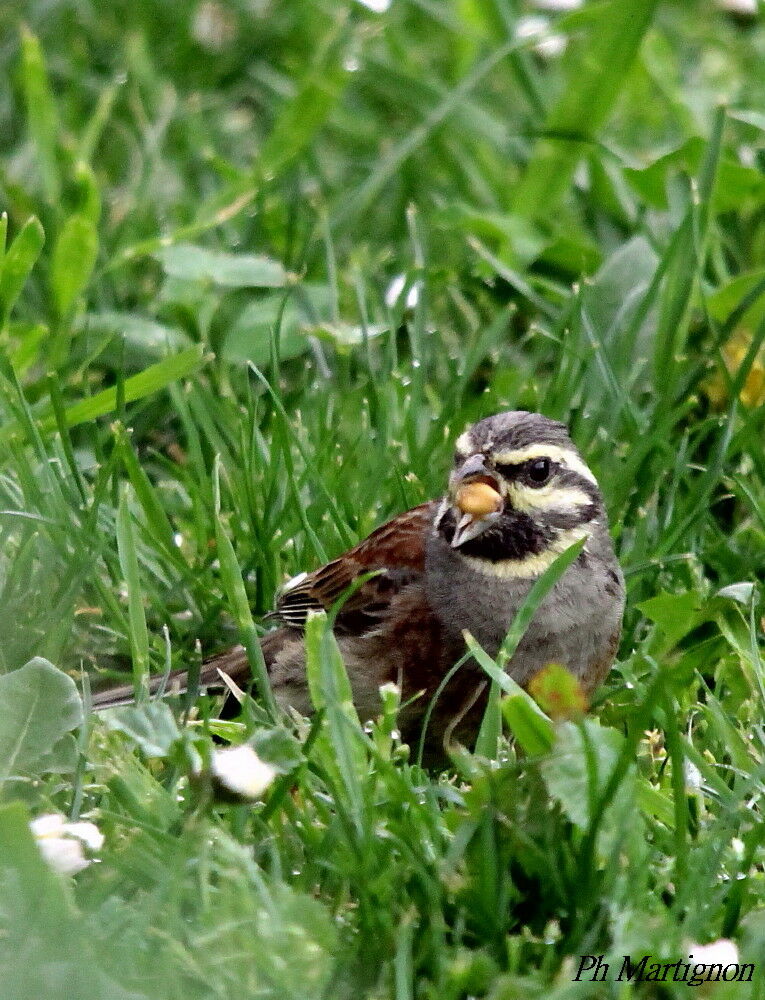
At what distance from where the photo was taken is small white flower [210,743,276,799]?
2.80 m

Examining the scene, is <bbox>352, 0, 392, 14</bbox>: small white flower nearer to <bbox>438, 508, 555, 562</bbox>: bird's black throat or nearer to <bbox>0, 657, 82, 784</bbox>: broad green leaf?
<bbox>438, 508, 555, 562</bbox>: bird's black throat

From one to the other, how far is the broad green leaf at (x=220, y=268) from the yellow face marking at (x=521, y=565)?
1804 millimetres

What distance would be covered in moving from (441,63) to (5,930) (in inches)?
193

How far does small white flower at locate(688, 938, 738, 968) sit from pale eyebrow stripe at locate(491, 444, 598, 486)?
1.32 meters

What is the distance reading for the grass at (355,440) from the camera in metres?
2.74

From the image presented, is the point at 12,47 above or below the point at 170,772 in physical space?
above

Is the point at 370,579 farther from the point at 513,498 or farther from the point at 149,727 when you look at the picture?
the point at 149,727

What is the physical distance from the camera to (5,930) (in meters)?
2.59

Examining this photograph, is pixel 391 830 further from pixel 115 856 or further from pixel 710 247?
pixel 710 247

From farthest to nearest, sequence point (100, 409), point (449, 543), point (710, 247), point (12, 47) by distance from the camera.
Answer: point (12, 47) → point (710, 247) → point (100, 409) → point (449, 543)

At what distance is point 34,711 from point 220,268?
2406 millimetres

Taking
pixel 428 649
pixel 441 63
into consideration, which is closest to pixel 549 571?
pixel 428 649

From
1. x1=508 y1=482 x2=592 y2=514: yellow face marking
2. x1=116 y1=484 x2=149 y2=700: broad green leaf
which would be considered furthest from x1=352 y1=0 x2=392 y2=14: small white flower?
x1=116 y1=484 x2=149 y2=700: broad green leaf

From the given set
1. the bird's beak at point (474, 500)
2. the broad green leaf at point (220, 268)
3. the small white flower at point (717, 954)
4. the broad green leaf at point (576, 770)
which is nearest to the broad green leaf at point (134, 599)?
the bird's beak at point (474, 500)
